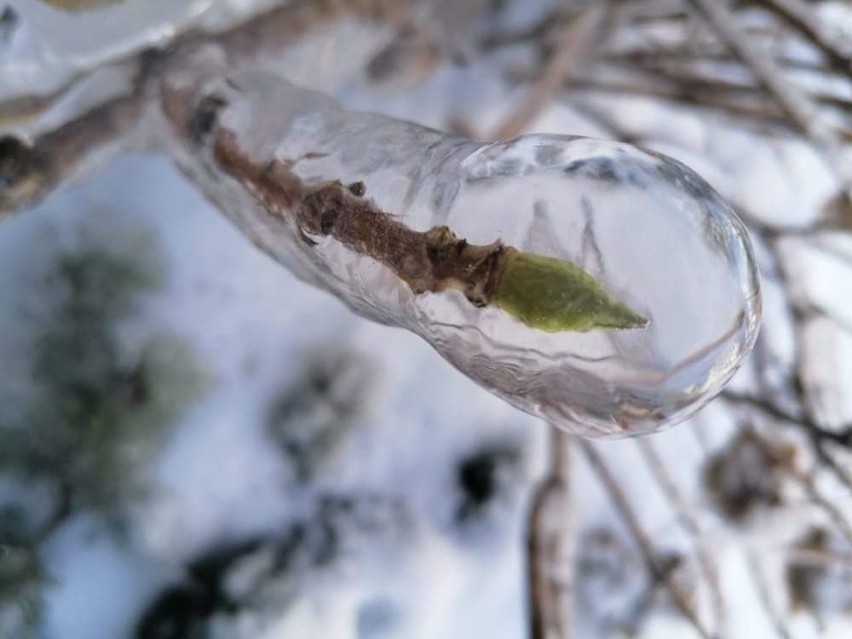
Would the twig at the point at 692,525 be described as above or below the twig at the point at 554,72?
below

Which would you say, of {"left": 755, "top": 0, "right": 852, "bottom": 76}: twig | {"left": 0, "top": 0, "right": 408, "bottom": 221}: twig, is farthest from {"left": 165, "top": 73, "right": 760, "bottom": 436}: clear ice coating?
{"left": 755, "top": 0, "right": 852, "bottom": 76}: twig

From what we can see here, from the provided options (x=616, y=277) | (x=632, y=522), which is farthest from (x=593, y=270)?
(x=632, y=522)

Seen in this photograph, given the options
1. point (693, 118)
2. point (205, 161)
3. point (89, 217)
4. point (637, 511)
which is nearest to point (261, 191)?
point (205, 161)

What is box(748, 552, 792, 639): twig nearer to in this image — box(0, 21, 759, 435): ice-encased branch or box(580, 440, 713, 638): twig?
box(580, 440, 713, 638): twig

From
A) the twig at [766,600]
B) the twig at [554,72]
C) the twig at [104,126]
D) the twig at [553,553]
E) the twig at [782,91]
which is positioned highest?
the twig at [104,126]

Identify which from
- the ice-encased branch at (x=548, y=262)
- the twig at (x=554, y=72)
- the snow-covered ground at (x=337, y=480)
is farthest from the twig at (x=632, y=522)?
the ice-encased branch at (x=548, y=262)

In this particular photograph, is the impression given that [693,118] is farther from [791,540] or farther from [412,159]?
[412,159]

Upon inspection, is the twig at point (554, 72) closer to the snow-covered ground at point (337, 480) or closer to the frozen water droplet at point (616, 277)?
the snow-covered ground at point (337, 480)
